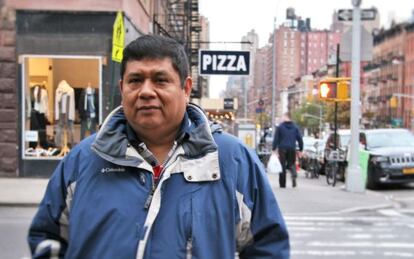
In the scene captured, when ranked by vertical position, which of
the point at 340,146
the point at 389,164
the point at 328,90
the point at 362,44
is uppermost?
the point at 362,44

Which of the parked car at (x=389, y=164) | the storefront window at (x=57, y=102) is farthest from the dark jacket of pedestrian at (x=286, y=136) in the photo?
the storefront window at (x=57, y=102)

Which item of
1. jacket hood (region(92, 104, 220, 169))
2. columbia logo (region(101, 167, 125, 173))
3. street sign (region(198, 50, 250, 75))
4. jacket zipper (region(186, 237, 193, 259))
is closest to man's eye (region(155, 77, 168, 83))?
jacket hood (region(92, 104, 220, 169))

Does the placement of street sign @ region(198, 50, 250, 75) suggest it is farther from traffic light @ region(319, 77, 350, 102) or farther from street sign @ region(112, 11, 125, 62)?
traffic light @ region(319, 77, 350, 102)

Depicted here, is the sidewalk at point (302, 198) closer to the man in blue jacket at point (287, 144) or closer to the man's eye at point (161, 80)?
the man in blue jacket at point (287, 144)

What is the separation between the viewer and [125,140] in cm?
255

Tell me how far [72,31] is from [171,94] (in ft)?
48.4

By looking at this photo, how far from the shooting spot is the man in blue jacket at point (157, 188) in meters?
2.36

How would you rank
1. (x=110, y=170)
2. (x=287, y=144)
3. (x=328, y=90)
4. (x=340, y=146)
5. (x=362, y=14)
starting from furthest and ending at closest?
(x=340, y=146) < (x=328, y=90) < (x=287, y=144) < (x=362, y=14) < (x=110, y=170)

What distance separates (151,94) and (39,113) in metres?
15.1

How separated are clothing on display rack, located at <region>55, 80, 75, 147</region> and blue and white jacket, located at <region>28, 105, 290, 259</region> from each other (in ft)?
48.9

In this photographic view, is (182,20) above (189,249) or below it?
above

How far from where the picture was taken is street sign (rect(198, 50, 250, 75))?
13531 millimetres

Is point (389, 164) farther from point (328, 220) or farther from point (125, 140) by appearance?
point (125, 140)

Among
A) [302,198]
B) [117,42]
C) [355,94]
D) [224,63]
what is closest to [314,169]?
[355,94]
